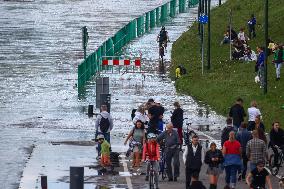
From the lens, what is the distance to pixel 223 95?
167 feet

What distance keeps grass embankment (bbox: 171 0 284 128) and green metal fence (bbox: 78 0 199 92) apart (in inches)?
121

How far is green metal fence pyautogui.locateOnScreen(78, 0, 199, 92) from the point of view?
57.4 metres

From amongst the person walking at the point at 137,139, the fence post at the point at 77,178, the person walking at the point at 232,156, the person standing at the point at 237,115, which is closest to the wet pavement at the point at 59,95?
the person walking at the point at 137,139

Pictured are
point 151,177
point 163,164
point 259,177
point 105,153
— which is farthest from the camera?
point 105,153

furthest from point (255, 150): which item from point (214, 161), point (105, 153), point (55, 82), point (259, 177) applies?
point (55, 82)

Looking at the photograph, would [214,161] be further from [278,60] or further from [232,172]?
[278,60]

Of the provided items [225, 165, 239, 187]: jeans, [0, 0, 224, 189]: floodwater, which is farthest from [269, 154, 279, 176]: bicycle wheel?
[0, 0, 224, 189]: floodwater

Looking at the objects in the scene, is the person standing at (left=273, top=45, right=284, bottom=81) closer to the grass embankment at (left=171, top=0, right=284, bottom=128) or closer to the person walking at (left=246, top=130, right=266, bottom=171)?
the grass embankment at (left=171, top=0, right=284, bottom=128)

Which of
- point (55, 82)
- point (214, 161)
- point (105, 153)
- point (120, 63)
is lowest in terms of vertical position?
point (105, 153)

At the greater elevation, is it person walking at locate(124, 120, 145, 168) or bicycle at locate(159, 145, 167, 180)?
person walking at locate(124, 120, 145, 168)

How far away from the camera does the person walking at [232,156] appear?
3123 centimetres

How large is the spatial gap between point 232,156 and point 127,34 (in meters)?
43.6

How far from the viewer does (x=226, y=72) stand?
57.5 metres

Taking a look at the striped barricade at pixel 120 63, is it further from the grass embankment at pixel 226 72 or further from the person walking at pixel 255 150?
the person walking at pixel 255 150
